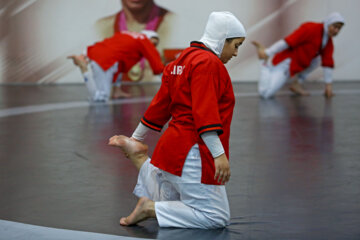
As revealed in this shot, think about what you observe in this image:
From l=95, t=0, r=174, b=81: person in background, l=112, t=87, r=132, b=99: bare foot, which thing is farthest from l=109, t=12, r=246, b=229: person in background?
l=95, t=0, r=174, b=81: person in background

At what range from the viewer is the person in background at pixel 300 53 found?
7.60 m

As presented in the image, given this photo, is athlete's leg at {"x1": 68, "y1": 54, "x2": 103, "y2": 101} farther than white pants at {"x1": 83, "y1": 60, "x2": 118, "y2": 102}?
No

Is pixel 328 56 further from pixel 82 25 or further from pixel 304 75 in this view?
pixel 82 25

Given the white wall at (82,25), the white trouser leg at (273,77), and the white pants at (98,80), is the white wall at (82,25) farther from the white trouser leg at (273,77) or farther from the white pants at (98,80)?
the white pants at (98,80)

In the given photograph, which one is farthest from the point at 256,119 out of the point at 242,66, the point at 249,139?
the point at 242,66

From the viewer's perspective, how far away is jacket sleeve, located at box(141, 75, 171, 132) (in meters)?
2.58

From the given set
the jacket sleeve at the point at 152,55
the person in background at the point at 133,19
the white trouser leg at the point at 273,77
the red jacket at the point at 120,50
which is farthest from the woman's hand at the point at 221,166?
the person in background at the point at 133,19

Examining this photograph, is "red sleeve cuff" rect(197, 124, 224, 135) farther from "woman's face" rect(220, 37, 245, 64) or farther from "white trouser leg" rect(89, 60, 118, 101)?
"white trouser leg" rect(89, 60, 118, 101)

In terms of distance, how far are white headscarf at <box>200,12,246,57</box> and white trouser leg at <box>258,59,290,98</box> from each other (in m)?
5.55

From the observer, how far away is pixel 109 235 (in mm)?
2396

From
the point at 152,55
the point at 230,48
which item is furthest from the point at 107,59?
the point at 230,48

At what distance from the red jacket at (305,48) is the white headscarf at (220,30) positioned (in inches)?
211

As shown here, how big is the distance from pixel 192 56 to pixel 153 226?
0.72 metres

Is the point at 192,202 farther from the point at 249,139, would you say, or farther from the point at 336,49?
the point at 336,49
